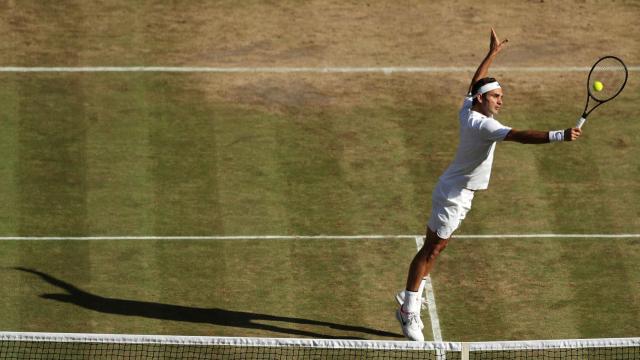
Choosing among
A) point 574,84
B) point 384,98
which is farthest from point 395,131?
point 574,84

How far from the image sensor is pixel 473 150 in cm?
1392

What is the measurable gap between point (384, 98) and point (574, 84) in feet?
9.36

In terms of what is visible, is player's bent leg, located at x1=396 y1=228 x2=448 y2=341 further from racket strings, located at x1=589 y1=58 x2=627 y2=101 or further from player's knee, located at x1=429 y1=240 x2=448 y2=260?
racket strings, located at x1=589 y1=58 x2=627 y2=101

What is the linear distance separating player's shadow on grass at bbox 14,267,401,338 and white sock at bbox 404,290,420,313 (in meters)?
0.48

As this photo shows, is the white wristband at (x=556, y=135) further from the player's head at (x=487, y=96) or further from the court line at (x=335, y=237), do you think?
the court line at (x=335, y=237)

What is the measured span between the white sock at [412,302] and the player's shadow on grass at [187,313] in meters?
0.48

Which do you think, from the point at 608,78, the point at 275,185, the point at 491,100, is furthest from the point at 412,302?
the point at 608,78

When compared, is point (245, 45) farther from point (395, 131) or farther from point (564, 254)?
point (564, 254)

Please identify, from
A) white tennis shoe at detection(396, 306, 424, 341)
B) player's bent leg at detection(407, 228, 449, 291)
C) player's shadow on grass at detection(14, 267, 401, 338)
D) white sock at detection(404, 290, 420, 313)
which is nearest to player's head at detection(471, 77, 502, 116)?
player's bent leg at detection(407, 228, 449, 291)

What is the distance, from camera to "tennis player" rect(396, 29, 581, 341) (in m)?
13.8

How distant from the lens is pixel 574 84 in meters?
20.3

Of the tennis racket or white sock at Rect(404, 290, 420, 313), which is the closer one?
white sock at Rect(404, 290, 420, 313)

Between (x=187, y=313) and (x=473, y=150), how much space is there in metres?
3.66

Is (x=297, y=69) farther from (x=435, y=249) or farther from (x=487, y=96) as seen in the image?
(x=487, y=96)
